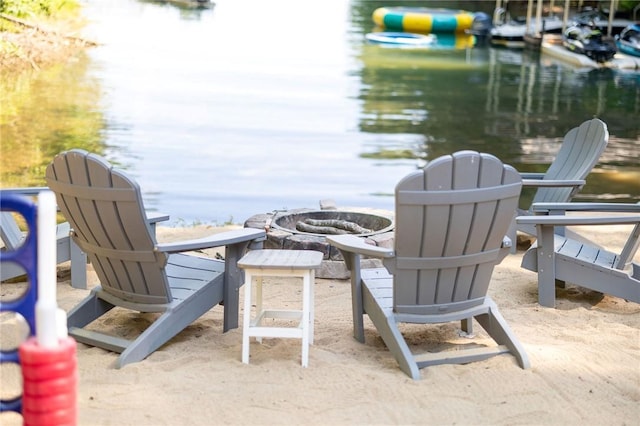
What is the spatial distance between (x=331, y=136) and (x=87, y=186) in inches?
332

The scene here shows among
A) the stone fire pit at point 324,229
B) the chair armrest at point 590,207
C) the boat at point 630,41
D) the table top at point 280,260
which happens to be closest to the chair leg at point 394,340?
the table top at point 280,260

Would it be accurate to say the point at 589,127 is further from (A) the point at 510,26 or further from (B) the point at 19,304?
(A) the point at 510,26

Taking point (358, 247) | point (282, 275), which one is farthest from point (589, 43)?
point (282, 275)

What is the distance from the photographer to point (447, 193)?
372 centimetres

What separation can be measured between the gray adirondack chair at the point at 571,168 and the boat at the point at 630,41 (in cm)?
1768

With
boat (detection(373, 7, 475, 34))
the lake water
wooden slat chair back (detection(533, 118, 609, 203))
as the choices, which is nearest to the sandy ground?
wooden slat chair back (detection(533, 118, 609, 203))

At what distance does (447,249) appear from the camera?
384 cm

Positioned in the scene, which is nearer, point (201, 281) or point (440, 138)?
point (201, 281)

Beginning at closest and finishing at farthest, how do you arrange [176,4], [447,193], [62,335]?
[62,335] → [447,193] → [176,4]

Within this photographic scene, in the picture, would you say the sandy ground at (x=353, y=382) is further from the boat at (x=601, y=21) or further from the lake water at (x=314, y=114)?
the boat at (x=601, y=21)

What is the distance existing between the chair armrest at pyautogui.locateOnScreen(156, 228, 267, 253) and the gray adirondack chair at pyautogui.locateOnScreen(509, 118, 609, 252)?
2.09m

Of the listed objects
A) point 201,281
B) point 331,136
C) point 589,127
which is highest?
point 589,127

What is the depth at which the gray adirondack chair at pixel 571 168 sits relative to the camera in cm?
571

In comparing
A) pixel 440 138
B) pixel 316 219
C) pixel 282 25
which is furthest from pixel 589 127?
pixel 282 25
